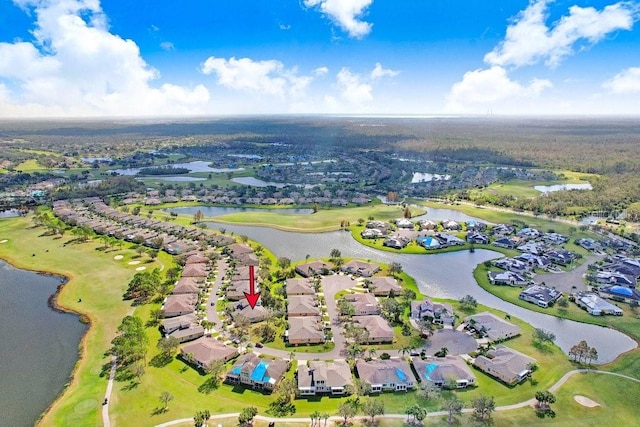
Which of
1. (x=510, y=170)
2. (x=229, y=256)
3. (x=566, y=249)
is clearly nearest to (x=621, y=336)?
(x=566, y=249)

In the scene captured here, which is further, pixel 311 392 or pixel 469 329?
pixel 469 329

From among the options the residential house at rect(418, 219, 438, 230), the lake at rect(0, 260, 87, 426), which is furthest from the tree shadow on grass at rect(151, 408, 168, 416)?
the residential house at rect(418, 219, 438, 230)

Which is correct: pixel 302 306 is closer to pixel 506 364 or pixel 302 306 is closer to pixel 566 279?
pixel 506 364

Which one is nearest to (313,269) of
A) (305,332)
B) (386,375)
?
(305,332)

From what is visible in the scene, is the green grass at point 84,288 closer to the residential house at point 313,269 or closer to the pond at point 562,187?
the residential house at point 313,269

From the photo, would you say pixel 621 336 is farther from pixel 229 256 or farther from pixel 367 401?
pixel 229 256

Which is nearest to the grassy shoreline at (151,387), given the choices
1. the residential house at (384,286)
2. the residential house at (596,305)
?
the residential house at (384,286)
